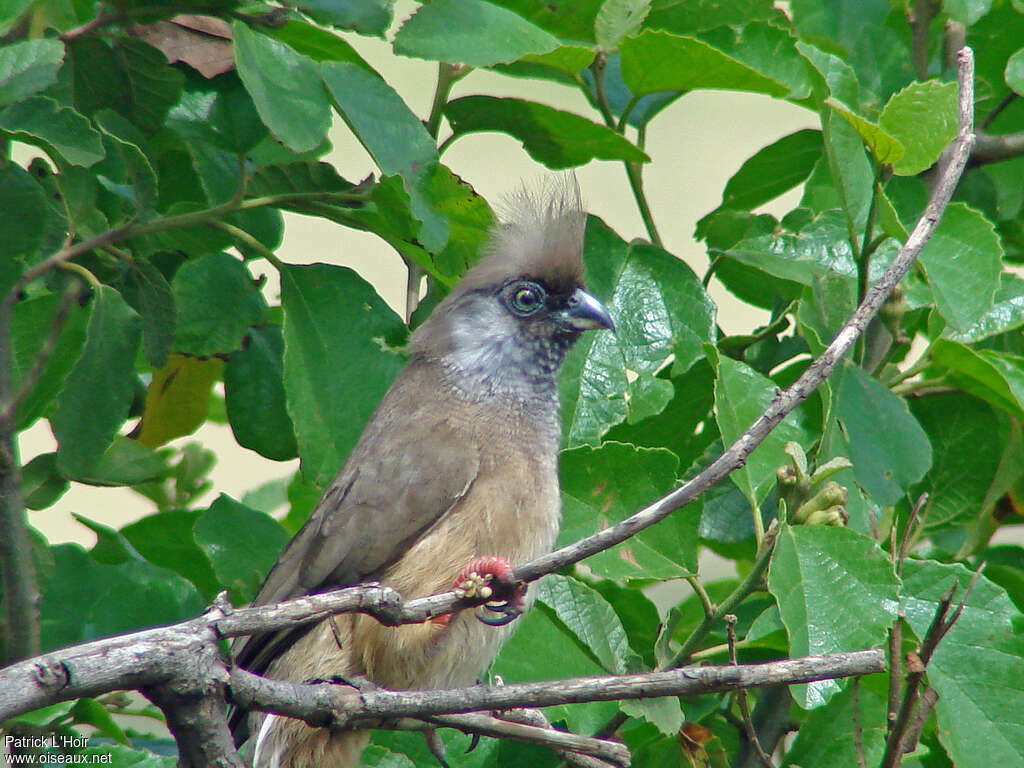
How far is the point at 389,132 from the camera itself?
2.48m

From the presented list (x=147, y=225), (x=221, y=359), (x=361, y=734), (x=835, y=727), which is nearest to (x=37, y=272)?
(x=147, y=225)

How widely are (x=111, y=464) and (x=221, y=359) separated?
1.67 feet

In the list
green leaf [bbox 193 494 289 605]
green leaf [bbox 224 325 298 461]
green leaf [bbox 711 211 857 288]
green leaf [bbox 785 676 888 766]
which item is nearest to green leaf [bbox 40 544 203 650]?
green leaf [bbox 193 494 289 605]

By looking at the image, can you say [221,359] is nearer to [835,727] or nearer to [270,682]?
[270,682]

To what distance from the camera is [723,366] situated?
8.66 feet

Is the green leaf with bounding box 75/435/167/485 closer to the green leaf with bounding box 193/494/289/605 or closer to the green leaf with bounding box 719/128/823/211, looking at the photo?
the green leaf with bounding box 193/494/289/605

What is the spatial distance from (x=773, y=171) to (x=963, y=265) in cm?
79

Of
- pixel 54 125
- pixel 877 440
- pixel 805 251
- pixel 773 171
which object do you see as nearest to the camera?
pixel 54 125

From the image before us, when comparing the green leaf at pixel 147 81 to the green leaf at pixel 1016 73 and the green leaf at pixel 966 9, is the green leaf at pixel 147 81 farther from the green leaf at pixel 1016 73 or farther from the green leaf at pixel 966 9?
the green leaf at pixel 1016 73

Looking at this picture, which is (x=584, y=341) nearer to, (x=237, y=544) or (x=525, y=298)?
(x=525, y=298)

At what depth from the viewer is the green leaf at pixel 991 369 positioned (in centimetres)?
275

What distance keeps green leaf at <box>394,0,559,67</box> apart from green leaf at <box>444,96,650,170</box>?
316 mm

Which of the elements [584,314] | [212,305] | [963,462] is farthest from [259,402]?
[963,462]

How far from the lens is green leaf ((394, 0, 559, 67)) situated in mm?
2461
